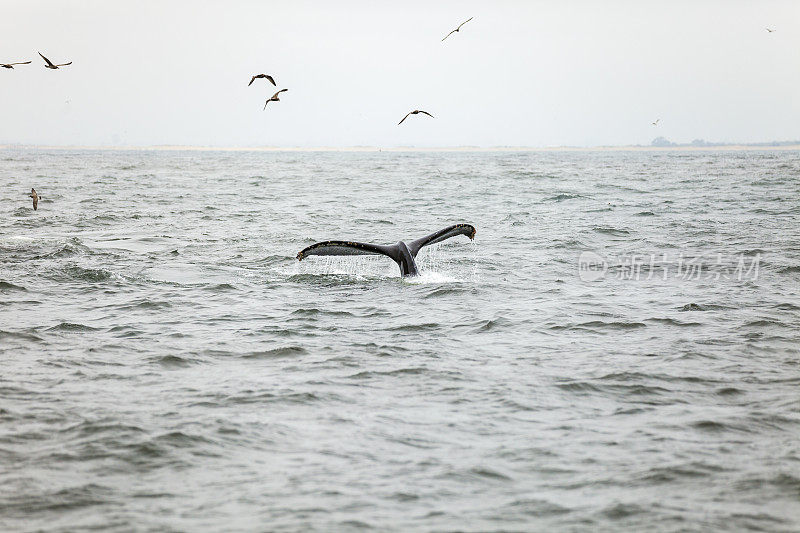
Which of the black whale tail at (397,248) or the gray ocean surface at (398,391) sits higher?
the black whale tail at (397,248)

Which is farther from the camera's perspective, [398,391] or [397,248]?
[397,248]

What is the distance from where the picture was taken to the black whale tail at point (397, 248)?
13912mm

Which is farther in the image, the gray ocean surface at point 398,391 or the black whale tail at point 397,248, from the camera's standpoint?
the black whale tail at point 397,248

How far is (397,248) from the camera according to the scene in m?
15.9

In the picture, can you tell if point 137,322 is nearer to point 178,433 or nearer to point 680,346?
point 178,433

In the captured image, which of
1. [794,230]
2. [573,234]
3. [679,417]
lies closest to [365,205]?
[573,234]

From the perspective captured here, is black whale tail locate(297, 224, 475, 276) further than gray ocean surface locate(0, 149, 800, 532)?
Yes

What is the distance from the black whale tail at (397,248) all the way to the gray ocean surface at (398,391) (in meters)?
0.46

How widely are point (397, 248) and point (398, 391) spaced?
696cm

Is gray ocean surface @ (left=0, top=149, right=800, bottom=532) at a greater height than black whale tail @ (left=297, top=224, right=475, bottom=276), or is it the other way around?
black whale tail @ (left=297, top=224, right=475, bottom=276)

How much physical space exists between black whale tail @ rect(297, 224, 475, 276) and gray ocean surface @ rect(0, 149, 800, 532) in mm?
455

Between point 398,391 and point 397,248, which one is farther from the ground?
point 397,248

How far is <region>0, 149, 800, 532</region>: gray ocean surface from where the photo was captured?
20.9ft

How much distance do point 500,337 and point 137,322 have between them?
5290 millimetres
